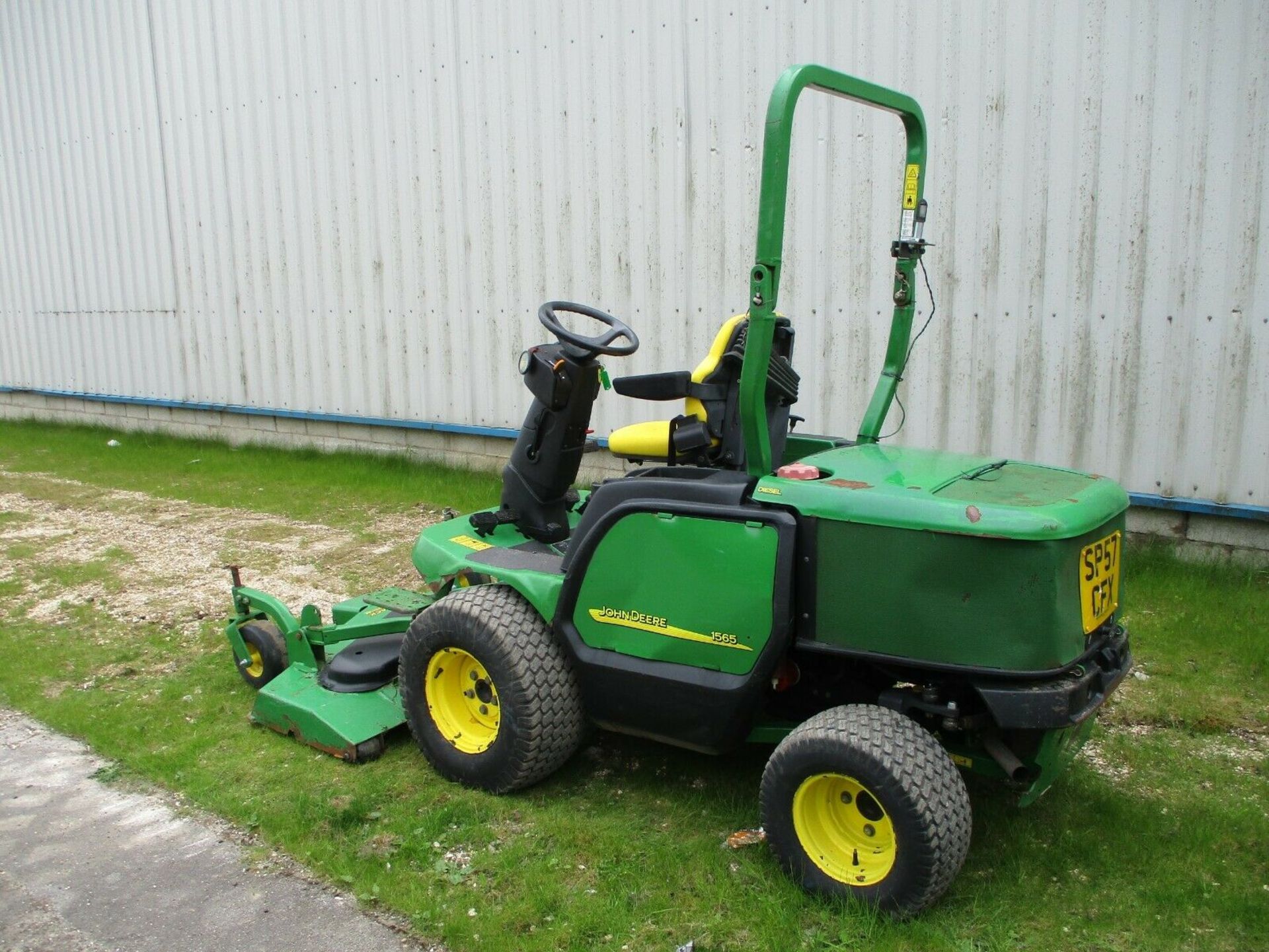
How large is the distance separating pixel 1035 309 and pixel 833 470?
3.48 metres

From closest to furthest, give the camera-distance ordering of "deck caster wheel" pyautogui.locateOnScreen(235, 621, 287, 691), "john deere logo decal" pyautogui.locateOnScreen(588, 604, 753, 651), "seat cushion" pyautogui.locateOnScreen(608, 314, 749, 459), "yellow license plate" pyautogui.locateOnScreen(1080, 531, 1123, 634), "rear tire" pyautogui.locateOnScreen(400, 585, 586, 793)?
1. "yellow license plate" pyautogui.locateOnScreen(1080, 531, 1123, 634)
2. "john deere logo decal" pyautogui.locateOnScreen(588, 604, 753, 651)
3. "rear tire" pyautogui.locateOnScreen(400, 585, 586, 793)
4. "seat cushion" pyautogui.locateOnScreen(608, 314, 749, 459)
5. "deck caster wheel" pyautogui.locateOnScreen(235, 621, 287, 691)

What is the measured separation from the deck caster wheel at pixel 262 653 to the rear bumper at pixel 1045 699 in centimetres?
290

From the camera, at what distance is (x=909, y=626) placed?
302cm

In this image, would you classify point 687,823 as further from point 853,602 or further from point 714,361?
point 714,361

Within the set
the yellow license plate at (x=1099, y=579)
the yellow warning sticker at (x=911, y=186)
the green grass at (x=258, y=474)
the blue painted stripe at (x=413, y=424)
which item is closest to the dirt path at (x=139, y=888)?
the yellow license plate at (x=1099, y=579)

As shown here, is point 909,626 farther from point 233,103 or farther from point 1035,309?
point 233,103

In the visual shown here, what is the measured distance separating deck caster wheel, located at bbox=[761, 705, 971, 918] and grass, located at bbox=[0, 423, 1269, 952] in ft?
0.33

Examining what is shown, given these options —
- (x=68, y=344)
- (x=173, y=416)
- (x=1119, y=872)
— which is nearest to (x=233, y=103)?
(x=173, y=416)

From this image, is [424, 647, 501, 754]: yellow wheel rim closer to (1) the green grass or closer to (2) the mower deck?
(2) the mower deck

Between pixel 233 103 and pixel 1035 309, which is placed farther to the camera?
pixel 233 103

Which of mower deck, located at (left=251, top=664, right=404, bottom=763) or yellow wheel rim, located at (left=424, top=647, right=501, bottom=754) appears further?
mower deck, located at (left=251, top=664, right=404, bottom=763)

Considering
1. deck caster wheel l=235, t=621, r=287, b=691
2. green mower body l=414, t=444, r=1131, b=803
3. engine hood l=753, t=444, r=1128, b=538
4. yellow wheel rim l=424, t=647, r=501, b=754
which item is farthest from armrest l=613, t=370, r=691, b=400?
deck caster wheel l=235, t=621, r=287, b=691

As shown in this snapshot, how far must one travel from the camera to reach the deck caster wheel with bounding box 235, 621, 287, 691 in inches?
184

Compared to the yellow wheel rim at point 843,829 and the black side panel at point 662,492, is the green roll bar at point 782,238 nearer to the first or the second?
the black side panel at point 662,492
